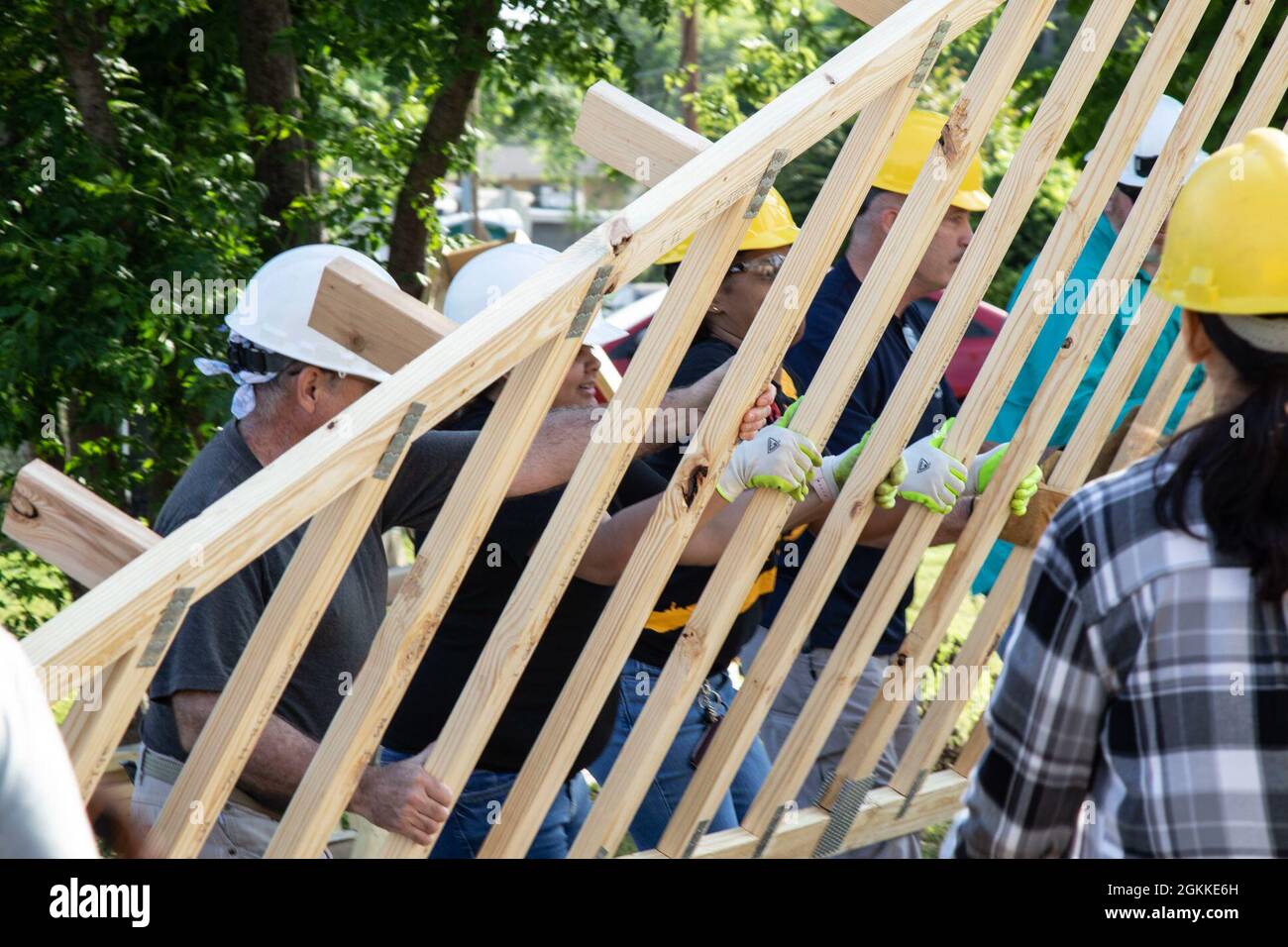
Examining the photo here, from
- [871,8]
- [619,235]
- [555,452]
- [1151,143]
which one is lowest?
[555,452]

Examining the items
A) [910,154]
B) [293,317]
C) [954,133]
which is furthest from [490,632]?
[910,154]

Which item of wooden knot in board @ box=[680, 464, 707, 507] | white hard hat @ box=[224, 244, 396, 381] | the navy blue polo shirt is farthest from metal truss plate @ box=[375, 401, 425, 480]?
the navy blue polo shirt

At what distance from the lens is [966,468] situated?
3.01m

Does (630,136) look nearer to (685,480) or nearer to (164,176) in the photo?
(685,480)

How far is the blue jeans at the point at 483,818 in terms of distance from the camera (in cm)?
282

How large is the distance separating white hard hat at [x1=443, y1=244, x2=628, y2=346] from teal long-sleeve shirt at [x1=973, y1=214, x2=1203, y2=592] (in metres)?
1.31

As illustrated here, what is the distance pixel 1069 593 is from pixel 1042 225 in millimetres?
10692

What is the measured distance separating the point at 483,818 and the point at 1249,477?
5.95 feet

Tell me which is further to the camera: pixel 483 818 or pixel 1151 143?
pixel 1151 143

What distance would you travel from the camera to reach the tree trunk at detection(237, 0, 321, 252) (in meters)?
4.41

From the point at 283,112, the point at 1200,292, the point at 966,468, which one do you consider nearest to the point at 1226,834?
the point at 1200,292

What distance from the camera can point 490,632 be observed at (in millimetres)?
2779

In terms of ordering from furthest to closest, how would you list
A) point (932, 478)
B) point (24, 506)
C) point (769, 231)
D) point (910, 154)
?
point (910, 154) → point (769, 231) → point (932, 478) → point (24, 506)

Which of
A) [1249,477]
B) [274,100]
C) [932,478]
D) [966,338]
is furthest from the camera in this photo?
[966,338]
